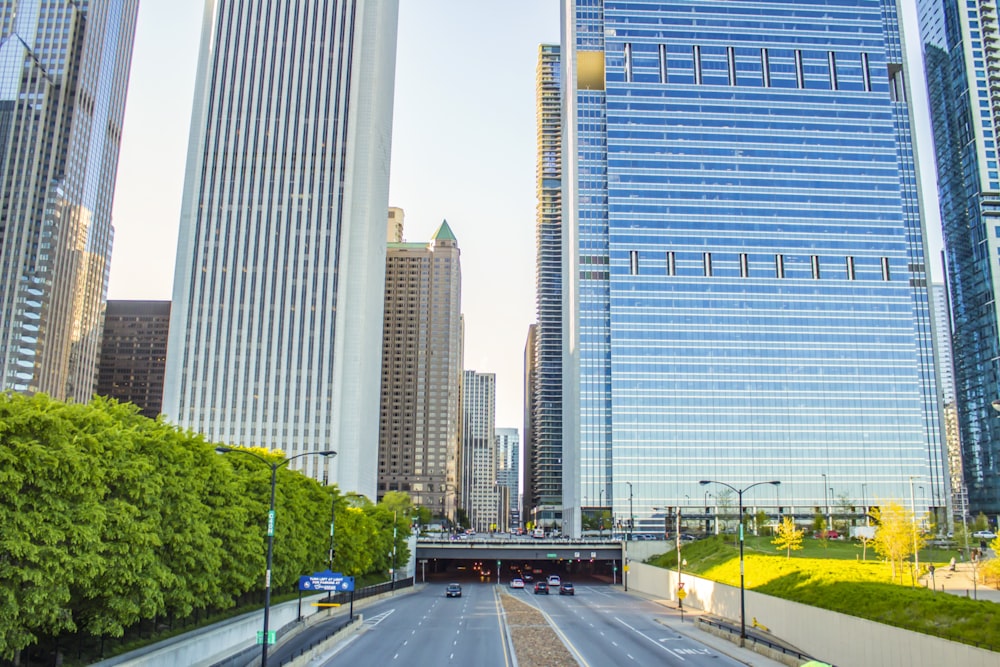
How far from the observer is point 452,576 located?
14962 centimetres

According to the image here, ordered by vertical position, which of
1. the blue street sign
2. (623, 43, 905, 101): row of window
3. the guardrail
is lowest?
the guardrail

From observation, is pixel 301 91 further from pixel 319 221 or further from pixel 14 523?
pixel 14 523

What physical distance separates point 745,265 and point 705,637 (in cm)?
12156

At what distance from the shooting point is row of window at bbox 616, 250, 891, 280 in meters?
164

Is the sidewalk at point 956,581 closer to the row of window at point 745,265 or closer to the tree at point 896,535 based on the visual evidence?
the tree at point 896,535

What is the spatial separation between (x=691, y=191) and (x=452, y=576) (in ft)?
290

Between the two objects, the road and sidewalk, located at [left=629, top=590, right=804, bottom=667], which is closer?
the road

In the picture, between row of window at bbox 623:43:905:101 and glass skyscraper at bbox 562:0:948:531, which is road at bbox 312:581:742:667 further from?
row of window at bbox 623:43:905:101

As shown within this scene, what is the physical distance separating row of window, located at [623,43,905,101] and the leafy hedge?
14600cm

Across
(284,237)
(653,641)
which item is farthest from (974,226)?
(653,641)

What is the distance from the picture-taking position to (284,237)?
145500mm

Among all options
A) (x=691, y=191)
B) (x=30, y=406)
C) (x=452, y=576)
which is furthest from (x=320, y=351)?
(x=30, y=406)

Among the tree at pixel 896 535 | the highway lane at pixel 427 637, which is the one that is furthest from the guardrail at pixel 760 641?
the highway lane at pixel 427 637

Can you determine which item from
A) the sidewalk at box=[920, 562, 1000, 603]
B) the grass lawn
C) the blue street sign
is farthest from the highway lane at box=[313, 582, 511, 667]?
the sidewalk at box=[920, 562, 1000, 603]
